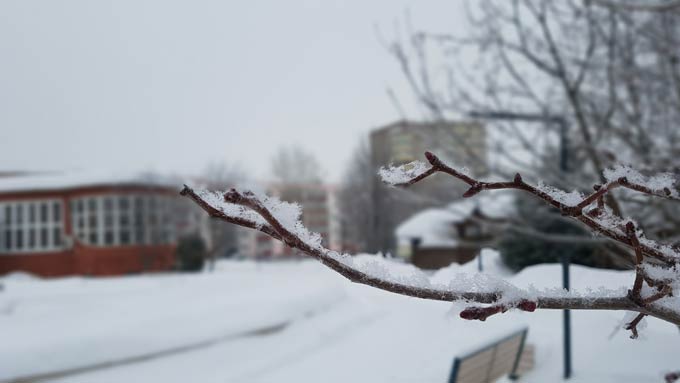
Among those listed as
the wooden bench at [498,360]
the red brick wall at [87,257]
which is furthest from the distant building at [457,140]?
the red brick wall at [87,257]

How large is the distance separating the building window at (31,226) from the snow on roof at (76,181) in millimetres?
1017

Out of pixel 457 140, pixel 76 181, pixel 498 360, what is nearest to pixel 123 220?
pixel 76 181

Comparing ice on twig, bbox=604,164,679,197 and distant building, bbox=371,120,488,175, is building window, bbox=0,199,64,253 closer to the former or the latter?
distant building, bbox=371,120,488,175

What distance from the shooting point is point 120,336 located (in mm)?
7180

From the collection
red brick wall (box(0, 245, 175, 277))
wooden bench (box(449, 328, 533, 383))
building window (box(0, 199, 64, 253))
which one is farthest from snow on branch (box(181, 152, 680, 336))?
building window (box(0, 199, 64, 253))

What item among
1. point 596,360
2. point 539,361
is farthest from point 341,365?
point 596,360

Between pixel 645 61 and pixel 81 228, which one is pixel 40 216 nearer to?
pixel 81 228

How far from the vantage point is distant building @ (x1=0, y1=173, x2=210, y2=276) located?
104ft

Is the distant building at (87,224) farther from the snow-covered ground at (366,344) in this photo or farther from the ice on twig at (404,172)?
the ice on twig at (404,172)

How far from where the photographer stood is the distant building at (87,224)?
31781 millimetres

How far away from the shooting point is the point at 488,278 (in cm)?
91

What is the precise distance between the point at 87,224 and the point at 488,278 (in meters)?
34.1

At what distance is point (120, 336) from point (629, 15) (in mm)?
6452

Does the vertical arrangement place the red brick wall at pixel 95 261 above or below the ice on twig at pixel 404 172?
below
